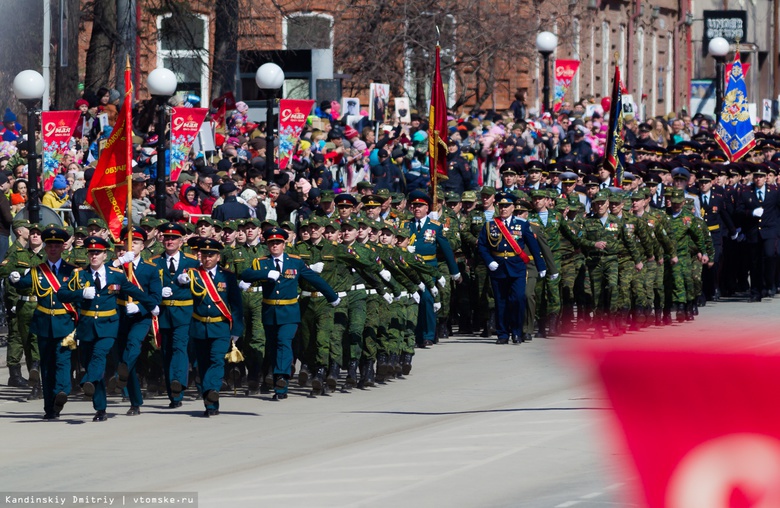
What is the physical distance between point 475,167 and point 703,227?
5701 millimetres

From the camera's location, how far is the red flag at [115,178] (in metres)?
15.7

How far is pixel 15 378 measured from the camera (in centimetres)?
1648

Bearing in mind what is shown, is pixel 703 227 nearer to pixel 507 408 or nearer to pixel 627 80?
pixel 507 408

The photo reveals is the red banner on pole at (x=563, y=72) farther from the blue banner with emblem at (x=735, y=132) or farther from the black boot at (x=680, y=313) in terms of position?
the black boot at (x=680, y=313)

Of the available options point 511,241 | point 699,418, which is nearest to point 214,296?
point 511,241

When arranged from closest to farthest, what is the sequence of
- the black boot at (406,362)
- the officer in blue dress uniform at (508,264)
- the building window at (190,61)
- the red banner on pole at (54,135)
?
the black boot at (406,362) → the officer in blue dress uniform at (508,264) → the red banner on pole at (54,135) → the building window at (190,61)

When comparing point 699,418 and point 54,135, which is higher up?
point 54,135

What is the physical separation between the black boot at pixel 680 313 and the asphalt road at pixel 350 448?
562cm

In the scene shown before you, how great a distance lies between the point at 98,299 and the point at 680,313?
33.7 ft

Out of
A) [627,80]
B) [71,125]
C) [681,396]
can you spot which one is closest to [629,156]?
[71,125]

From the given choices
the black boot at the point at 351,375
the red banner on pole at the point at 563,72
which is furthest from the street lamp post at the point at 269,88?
the red banner on pole at the point at 563,72

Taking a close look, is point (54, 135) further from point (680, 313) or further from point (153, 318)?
point (680, 313)

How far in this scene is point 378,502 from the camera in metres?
10.0

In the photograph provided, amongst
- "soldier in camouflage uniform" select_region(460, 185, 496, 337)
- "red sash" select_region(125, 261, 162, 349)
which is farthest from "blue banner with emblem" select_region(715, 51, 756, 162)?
"red sash" select_region(125, 261, 162, 349)
